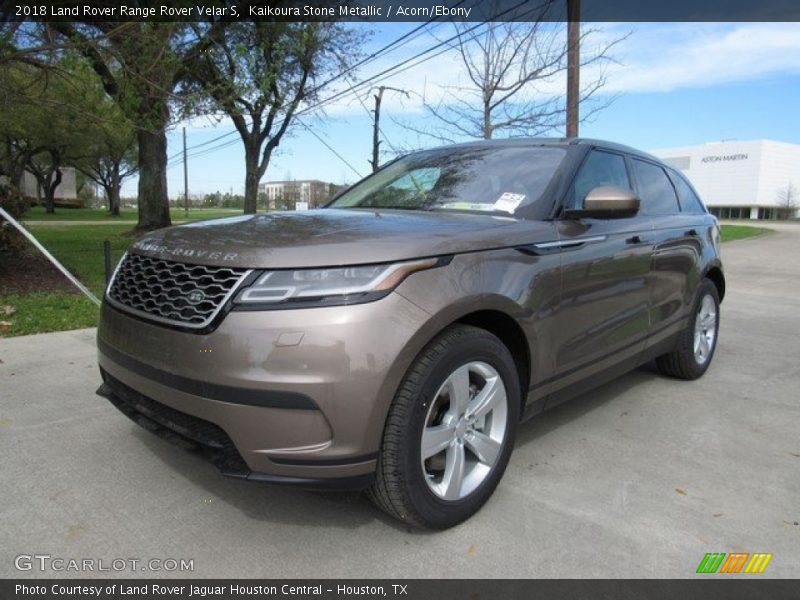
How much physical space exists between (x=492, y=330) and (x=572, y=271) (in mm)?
610

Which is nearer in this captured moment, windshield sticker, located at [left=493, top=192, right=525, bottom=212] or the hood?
the hood

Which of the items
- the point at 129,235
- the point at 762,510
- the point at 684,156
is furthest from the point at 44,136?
the point at 684,156

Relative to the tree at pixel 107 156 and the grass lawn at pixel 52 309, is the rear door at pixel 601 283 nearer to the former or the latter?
the grass lawn at pixel 52 309

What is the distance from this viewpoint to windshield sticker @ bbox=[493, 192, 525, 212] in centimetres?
316

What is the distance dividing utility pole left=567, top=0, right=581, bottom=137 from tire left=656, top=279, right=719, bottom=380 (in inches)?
248

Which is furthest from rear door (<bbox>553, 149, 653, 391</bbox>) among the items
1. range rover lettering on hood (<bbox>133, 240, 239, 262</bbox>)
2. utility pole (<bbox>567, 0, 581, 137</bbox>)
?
utility pole (<bbox>567, 0, 581, 137</bbox>)

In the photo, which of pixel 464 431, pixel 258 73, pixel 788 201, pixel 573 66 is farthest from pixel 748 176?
pixel 464 431

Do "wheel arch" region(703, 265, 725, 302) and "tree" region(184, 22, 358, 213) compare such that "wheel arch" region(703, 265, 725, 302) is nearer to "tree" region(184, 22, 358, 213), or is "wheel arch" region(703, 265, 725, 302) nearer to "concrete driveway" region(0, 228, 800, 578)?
"concrete driveway" region(0, 228, 800, 578)

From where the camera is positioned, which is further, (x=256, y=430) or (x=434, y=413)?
(x=434, y=413)

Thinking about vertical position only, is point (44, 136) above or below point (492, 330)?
above

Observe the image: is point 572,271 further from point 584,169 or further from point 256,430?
point 256,430

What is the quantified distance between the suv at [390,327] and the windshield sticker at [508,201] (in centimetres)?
1

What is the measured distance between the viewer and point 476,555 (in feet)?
8.00

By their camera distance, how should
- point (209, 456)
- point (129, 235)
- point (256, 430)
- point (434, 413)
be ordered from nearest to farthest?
point (256, 430) < point (209, 456) < point (434, 413) < point (129, 235)
